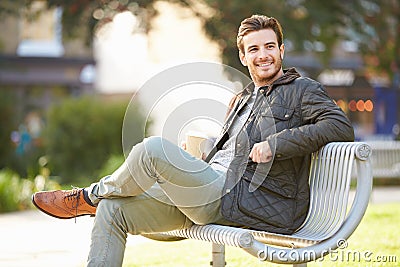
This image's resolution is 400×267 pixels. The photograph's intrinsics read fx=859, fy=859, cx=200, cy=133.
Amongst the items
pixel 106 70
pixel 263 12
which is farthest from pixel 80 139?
pixel 106 70

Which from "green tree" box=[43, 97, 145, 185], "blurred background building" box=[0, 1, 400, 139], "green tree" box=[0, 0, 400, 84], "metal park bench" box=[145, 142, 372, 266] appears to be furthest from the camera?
"blurred background building" box=[0, 1, 400, 139]

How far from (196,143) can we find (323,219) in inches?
42.7

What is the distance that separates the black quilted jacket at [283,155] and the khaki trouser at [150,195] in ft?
0.38

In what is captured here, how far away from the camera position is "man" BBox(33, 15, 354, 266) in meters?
4.27

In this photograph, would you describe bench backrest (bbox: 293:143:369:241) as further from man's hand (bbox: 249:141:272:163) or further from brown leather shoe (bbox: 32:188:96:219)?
brown leather shoe (bbox: 32:188:96:219)

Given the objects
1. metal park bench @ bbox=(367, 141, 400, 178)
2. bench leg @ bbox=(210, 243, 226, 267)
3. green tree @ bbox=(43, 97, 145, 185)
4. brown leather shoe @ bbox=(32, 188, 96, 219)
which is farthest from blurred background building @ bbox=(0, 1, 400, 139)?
brown leather shoe @ bbox=(32, 188, 96, 219)

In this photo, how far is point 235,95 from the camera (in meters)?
5.00

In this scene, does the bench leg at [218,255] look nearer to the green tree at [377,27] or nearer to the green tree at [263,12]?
the green tree at [263,12]

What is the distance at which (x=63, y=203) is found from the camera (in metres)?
4.59

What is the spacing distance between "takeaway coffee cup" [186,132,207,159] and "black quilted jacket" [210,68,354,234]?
1.83 ft

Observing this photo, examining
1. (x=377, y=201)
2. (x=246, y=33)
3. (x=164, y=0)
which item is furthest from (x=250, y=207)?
(x=164, y=0)

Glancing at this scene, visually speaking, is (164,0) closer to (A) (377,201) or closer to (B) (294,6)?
(B) (294,6)

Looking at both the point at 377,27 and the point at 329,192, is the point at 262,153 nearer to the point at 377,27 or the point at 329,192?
the point at 329,192

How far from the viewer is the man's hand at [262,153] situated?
429 cm
